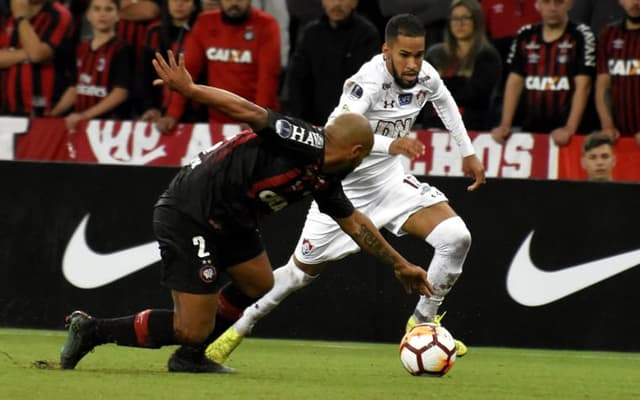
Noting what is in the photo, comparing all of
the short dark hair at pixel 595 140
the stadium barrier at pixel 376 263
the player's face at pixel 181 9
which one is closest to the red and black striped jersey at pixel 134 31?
the player's face at pixel 181 9

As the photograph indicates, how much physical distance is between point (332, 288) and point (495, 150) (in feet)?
5.90

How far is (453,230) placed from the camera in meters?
8.70

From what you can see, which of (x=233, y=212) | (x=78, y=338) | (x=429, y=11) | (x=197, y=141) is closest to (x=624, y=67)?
(x=429, y=11)

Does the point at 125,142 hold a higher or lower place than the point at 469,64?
lower

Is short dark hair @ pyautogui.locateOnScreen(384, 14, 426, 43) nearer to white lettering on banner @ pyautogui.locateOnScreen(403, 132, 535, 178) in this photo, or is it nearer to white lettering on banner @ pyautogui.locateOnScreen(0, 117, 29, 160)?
white lettering on banner @ pyautogui.locateOnScreen(403, 132, 535, 178)

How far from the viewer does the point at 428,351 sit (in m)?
7.62

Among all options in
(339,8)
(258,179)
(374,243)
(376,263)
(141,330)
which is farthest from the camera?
(339,8)

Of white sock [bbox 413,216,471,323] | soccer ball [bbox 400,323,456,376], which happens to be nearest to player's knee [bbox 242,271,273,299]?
soccer ball [bbox 400,323,456,376]

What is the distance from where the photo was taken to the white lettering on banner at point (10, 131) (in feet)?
38.5

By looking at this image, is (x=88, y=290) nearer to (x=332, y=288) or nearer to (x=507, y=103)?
(x=332, y=288)

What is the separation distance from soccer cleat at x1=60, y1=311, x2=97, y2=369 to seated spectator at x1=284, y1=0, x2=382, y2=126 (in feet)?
14.6

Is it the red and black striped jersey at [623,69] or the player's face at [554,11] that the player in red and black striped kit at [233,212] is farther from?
the red and black striped jersey at [623,69]

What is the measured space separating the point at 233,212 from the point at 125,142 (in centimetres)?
445

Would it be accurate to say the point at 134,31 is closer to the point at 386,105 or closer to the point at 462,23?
the point at 462,23
